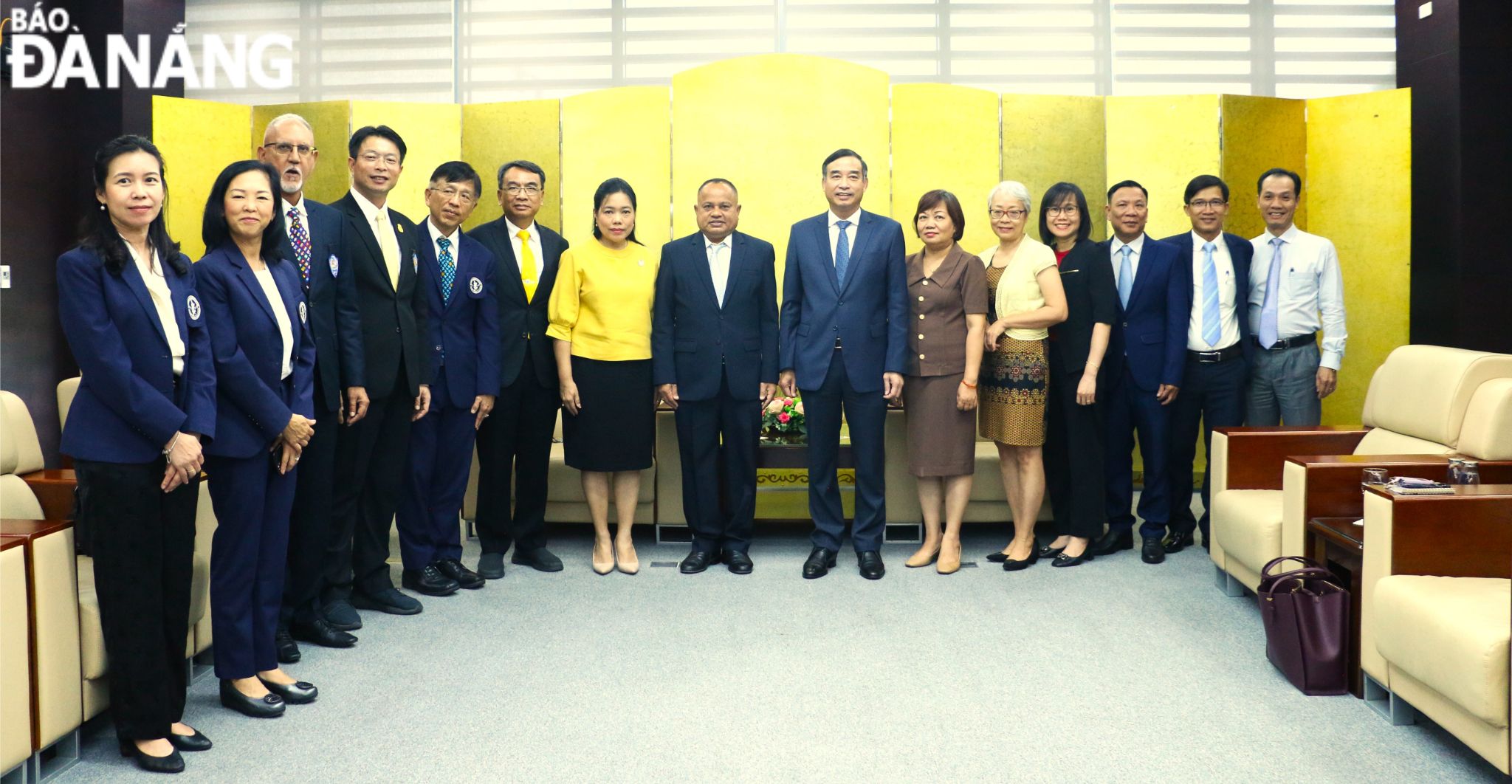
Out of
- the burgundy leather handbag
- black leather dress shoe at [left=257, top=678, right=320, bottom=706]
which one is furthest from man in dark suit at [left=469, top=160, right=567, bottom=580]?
the burgundy leather handbag

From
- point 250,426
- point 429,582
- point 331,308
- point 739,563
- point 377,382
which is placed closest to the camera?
point 250,426

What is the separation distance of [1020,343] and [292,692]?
3.06m

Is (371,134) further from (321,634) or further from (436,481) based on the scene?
(321,634)

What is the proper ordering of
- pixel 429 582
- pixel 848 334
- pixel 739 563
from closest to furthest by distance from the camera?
pixel 429 582
pixel 848 334
pixel 739 563

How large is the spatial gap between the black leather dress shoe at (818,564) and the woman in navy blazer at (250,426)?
6.81ft

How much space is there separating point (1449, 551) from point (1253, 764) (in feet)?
2.63

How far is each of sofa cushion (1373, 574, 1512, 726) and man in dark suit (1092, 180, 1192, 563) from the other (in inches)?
77.9

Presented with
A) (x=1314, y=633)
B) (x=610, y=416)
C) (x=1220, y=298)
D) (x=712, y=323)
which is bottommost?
(x=1314, y=633)

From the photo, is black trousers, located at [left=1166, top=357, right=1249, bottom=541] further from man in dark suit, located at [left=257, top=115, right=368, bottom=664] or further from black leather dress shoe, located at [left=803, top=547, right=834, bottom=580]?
man in dark suit, located at [left=257, top=115, right=368, bottom=664]

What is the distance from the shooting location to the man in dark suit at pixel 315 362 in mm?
3416

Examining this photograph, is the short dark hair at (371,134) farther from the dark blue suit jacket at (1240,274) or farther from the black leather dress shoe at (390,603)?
the dark blue suit jacket at (1240,274)

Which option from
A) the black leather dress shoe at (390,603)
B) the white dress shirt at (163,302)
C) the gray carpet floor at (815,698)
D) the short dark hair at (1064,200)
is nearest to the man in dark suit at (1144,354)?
the short dark hair at (1064,200)

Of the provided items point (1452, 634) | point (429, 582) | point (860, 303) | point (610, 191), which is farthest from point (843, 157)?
point (1452, 634)

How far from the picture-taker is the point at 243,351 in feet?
9.50
